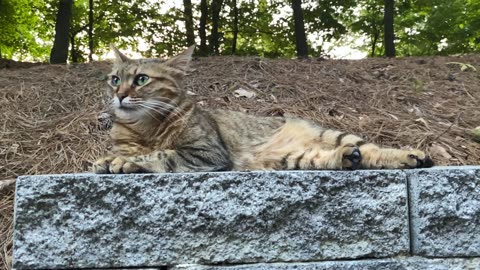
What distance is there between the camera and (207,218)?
2355 mm

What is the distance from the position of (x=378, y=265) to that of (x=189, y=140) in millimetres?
1313

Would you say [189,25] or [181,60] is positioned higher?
[189,25]

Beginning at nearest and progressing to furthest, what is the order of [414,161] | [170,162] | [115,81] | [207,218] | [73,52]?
[207,218] → [414,161] → [170,162] → [115,81] → [73,52]

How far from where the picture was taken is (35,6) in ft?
42.7

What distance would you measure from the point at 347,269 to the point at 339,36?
10388mm

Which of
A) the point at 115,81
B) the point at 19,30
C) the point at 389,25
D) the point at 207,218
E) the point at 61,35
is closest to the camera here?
the point at 207,218

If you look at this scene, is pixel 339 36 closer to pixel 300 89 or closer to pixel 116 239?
pixel 300 89

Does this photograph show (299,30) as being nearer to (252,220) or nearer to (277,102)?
(277,102)

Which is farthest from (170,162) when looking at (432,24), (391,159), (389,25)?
(432,24)

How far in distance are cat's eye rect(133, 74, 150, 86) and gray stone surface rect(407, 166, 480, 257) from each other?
163cm

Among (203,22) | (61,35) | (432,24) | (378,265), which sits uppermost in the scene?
(203,22)

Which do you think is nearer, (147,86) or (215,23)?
Answer: (147,86)

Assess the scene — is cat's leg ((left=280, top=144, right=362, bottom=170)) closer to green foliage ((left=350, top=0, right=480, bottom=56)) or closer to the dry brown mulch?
the dry brown mulch

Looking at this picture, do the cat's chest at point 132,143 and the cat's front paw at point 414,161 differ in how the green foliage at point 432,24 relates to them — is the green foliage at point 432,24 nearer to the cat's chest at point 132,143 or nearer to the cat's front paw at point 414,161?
the cat's front paw at point 414,161
